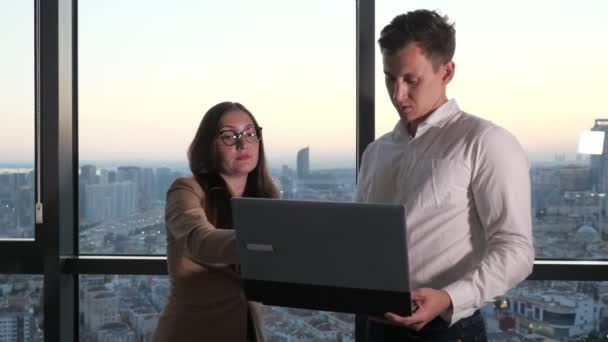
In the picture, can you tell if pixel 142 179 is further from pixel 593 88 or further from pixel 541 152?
pixel 593 88

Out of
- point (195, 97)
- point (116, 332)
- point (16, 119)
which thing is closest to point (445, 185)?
point (195, 97)

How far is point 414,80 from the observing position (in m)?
1.61

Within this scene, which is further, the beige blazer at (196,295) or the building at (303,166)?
the building at (303,166)

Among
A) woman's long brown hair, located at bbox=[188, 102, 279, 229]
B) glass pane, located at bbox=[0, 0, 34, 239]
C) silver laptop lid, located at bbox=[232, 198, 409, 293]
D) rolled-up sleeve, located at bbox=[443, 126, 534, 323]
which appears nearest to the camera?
silver laptop lid, located at bbox=[232, 198, 409, 293]

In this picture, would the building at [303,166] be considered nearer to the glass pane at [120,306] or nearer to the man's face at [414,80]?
the glass pane at [120,306]

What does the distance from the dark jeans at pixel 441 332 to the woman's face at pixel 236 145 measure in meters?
0.67

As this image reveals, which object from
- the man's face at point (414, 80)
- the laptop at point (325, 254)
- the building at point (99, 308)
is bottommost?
the building at point (99, 308)

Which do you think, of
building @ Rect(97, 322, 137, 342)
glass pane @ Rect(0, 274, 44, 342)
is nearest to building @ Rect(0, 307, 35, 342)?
glass pane @ Rect(0, 274, 44, 342)

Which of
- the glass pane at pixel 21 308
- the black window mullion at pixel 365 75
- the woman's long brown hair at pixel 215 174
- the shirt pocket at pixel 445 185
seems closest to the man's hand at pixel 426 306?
the shirt pocket at pixel 445 185

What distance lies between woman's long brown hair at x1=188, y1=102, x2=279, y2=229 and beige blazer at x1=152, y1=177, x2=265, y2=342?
0.06m

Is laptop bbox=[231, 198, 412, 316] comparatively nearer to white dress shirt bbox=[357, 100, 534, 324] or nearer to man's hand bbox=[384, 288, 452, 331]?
man's hand bbox=[384, 288, 452, 331]

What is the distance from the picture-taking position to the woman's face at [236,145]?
1.97 metres

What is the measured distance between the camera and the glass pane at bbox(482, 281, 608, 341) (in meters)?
2.58

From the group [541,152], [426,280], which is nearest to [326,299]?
[426,280]
